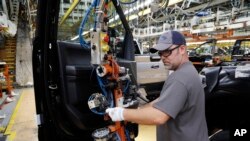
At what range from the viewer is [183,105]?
5.49 ft

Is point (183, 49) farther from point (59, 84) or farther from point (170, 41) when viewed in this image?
point (59, 84)

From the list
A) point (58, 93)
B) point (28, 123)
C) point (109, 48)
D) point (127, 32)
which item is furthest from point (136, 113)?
point (28, 123)

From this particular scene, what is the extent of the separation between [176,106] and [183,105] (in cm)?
9

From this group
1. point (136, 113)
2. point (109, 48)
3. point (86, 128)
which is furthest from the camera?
point (86, 128)

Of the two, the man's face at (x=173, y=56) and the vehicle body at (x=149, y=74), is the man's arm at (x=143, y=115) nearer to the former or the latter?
the man's face at (x=173, y=56)

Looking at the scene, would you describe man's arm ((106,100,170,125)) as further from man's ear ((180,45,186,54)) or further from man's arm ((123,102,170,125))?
man's ear ((180,45,186,54))

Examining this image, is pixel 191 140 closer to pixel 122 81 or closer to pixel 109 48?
pixel 122 81

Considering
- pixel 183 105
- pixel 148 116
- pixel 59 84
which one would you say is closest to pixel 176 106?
pixel 183 105

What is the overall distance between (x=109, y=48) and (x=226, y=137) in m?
3.21

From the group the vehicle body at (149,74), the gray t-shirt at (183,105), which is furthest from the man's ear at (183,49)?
the vehicle body at (149,74)

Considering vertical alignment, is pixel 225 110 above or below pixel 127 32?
below

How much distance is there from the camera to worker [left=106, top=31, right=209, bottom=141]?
161 cm

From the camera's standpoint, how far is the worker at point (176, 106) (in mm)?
1606

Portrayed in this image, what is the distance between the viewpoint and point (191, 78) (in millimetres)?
1741
